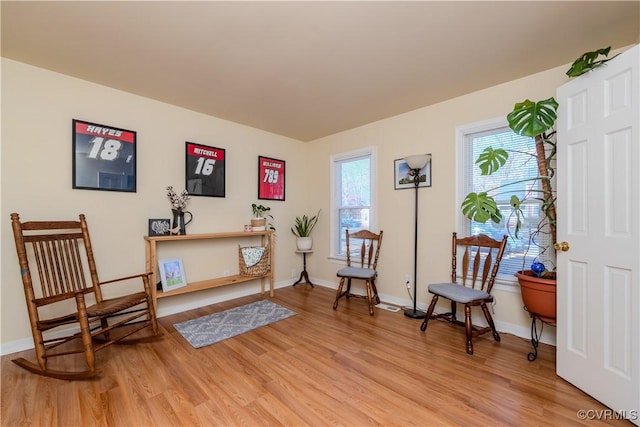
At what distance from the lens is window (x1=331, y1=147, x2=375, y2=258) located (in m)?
3.60

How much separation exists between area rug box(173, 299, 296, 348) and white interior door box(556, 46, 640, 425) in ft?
7.68

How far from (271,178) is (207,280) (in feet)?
5.37

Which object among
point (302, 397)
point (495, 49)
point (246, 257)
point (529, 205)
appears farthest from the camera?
point (246, 257)

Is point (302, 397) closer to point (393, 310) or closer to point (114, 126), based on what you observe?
point (393, 310)

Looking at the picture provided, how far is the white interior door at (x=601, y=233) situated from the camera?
137cm

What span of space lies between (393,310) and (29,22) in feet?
12.5

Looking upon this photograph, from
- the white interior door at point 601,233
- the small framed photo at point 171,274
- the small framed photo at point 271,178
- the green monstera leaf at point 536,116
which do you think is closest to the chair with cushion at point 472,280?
the white interior door at point 601,233

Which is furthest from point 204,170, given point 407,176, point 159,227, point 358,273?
point 407,176

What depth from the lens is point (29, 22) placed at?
167 centimetres

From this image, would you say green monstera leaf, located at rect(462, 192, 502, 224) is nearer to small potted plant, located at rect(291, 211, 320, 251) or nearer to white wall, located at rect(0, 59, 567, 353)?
white wall, located at rect(0, 59, 567, 353)

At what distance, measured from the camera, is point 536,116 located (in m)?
1.86

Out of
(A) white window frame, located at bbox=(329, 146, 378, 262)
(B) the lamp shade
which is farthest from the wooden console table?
(B) the lamp shade

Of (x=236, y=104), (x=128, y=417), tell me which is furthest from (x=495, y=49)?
(x=128, y=417)

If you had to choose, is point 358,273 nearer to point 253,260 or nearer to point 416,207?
point 416,207
